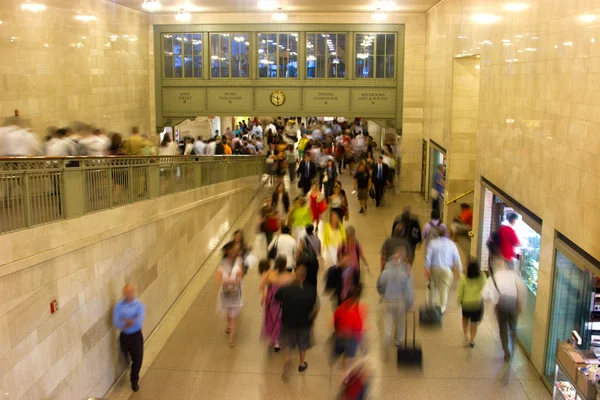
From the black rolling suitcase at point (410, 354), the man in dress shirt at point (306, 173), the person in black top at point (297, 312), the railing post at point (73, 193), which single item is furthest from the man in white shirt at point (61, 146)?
the man in dress shirt at point (306, 173)

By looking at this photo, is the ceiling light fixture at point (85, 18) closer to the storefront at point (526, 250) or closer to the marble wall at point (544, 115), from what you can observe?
the marble wall at point (544, 115)

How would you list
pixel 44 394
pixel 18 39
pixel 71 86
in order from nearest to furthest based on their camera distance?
pixel 44 394 < pixel 18 39 < pixel 71 86

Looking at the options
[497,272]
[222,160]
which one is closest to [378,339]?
[497,272]

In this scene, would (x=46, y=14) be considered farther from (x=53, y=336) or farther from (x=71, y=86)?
(x=53, y=336)

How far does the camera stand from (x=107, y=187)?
9.31m

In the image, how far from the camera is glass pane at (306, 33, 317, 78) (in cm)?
2328

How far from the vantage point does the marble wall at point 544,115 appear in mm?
7453

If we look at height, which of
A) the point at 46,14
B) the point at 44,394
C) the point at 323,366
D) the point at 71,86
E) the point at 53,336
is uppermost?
the point at 46,14

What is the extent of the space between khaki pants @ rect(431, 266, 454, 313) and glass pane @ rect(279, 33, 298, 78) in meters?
14.3

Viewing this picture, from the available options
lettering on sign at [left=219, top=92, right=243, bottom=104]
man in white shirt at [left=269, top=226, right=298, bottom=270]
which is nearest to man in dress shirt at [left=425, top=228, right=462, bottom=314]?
man in white shirt at [left=269, top=226, right=298, bottom=270]

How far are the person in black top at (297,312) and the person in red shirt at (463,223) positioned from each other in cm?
527

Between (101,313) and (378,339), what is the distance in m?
4.03

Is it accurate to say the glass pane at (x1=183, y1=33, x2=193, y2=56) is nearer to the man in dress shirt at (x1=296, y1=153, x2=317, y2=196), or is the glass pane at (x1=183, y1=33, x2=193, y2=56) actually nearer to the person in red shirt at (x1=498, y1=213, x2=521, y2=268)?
the man in dress shirt at (x1=296, y1=153, x2=317, y2=196)

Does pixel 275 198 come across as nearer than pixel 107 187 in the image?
No
